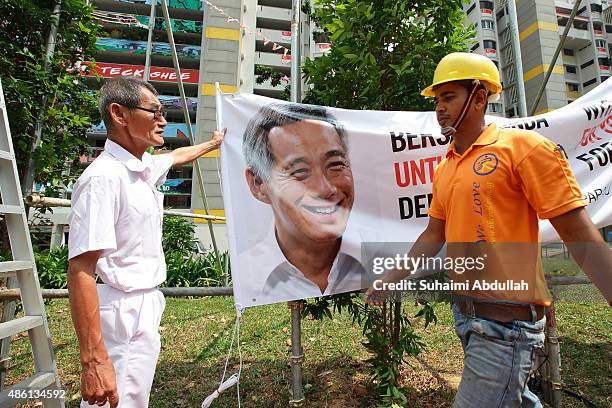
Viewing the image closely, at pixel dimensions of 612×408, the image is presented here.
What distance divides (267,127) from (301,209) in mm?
631

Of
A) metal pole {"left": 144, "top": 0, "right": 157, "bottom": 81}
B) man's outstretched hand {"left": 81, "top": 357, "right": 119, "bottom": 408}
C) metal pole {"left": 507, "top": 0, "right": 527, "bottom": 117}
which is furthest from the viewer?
metal pole {"left": 144, "top": 0, "right": 157, "bottom": 81}

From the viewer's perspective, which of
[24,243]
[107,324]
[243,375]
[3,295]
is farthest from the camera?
[243,375]

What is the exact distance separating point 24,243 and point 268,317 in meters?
3.56

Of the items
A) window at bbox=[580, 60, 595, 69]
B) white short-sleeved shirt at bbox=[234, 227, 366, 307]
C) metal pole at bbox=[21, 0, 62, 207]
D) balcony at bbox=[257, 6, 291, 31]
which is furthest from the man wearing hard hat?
window at bbox=[580, 60, 595, 69]

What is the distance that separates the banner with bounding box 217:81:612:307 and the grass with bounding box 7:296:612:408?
1036mm

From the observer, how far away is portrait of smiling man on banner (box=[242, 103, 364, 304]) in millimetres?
2535

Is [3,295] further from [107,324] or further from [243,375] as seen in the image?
[243,375]

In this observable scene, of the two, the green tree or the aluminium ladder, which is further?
the green tree

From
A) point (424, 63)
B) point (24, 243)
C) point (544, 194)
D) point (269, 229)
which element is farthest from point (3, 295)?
point (424, 63)

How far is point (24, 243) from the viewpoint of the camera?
6.69 feet

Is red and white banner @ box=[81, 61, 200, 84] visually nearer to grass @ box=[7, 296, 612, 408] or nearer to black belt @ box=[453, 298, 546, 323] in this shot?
grass @ box=[7, 296, 612, 408]

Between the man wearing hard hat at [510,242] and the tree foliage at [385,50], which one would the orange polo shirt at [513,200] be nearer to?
the man wearing hard hat at [510,242]

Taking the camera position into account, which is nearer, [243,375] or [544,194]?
[544,194]

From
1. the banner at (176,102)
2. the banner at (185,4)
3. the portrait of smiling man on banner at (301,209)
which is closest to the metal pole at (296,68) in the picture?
the portrait of smiling man on banner at (301,209)
